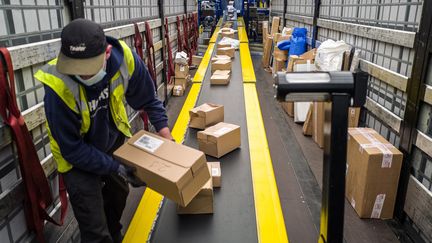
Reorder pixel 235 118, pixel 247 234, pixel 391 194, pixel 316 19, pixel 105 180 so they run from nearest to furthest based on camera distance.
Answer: pixel 247 234
pixel 105 180
pixel 391 194
pixel 235 118
pixel 316 19

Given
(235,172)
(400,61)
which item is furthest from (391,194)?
(235,172)

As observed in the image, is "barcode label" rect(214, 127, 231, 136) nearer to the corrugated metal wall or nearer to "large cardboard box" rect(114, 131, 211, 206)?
"large cardboard box" rect(114, 131, 211, 206)

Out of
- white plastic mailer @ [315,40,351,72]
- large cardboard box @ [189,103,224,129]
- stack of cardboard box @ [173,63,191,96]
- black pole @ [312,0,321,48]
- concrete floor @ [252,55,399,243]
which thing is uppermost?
black pole @ [312,0,321,48]

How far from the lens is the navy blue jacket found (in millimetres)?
1518

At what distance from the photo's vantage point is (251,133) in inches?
117

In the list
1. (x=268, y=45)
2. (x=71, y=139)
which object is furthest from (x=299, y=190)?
(x=268, y=45)

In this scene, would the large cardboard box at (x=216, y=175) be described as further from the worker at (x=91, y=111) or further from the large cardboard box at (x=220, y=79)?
the large cardboard box at (x=220, y=79)

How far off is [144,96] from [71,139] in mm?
599

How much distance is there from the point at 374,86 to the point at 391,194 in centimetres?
123

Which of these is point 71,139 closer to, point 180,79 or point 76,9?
point 76,9

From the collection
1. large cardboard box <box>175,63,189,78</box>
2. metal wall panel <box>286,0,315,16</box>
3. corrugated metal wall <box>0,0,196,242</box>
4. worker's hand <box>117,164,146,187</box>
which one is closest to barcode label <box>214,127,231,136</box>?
worker's hand <box>117,164,146,187</box>

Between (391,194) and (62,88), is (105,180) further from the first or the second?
(391,194)

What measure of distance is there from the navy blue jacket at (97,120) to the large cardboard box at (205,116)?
0.80 m

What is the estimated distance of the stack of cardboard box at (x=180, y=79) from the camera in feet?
21.2
